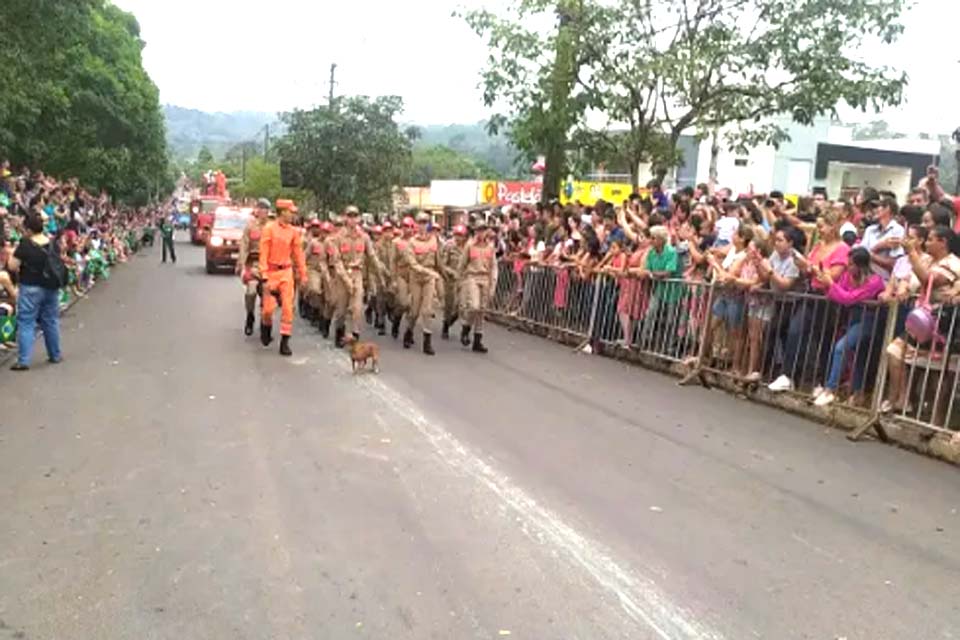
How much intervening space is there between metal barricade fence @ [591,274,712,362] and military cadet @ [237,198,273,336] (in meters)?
4.78

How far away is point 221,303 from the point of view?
18.8 metres

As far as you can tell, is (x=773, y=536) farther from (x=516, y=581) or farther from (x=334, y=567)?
(x=334, y=567)

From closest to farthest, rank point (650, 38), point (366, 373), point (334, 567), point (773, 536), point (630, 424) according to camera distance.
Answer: point (334, 567)
point (773, 536)
point (630, 424)
point (366, 373)
point (650, 38)

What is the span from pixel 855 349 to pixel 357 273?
710cm

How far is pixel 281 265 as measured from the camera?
12.2 metres

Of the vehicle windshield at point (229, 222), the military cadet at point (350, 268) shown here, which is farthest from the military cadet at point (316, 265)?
the vehicle windshield at point (229, 222)

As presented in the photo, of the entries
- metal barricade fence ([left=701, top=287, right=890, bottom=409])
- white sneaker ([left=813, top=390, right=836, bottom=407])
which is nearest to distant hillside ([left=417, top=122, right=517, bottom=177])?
metal barricade fence ([left=701, top=287, right=890, bottom=409])

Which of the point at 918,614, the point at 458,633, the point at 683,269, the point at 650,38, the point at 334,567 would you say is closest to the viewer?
the point at 458,633

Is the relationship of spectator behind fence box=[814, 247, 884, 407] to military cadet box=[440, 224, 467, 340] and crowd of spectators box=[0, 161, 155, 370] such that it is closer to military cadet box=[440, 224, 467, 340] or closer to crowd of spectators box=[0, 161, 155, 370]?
military cadet box=[440, 224, 467, 340]

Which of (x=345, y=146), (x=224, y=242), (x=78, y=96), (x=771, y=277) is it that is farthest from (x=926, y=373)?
(x=78, y=96)

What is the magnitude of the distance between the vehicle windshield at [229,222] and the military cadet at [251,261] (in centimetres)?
1510

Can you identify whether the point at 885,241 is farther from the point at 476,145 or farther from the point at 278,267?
the point at 476,145

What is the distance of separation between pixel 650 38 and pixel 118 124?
2681cm

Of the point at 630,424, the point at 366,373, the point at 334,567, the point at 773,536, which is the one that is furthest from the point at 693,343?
the point at 334,567
